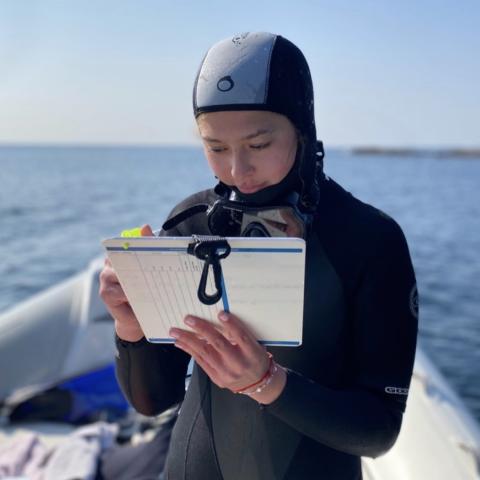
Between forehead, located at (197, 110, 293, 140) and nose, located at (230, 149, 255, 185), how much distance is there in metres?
0.04

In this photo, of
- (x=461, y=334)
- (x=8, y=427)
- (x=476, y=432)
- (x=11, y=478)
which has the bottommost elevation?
(x=461, y=334)

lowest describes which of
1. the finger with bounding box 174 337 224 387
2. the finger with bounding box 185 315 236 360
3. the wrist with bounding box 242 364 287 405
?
the wrist with bounding box 242 364 287 405

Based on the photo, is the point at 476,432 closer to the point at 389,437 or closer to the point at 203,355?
the point at 389,437

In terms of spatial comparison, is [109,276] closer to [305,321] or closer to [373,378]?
[305,321]

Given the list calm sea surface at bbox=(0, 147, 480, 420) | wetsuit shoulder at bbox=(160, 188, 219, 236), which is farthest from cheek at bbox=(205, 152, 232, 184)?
calm sea surface at bbox=(0, 147, 480, 420)

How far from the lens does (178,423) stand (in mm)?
1589

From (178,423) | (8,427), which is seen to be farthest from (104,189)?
(178,423)

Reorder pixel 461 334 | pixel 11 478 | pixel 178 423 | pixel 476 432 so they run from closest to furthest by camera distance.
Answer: pixel 178 423, pixel 11 478, pixel 476 432, pixel 461 334

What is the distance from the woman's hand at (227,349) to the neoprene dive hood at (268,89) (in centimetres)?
35

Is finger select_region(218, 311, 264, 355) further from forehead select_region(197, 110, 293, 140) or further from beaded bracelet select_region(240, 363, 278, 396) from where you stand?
forehead select_region(197, 110, 293, 140)

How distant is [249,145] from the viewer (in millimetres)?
1266

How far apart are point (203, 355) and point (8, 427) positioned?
3203 mm

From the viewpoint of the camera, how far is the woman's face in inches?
49.6

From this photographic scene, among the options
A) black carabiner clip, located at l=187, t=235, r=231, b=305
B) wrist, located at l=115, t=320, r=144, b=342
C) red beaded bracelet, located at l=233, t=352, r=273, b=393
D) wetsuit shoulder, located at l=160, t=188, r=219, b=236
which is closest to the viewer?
black carabiner clip, located at l=187, t=235, r=231, b=305
